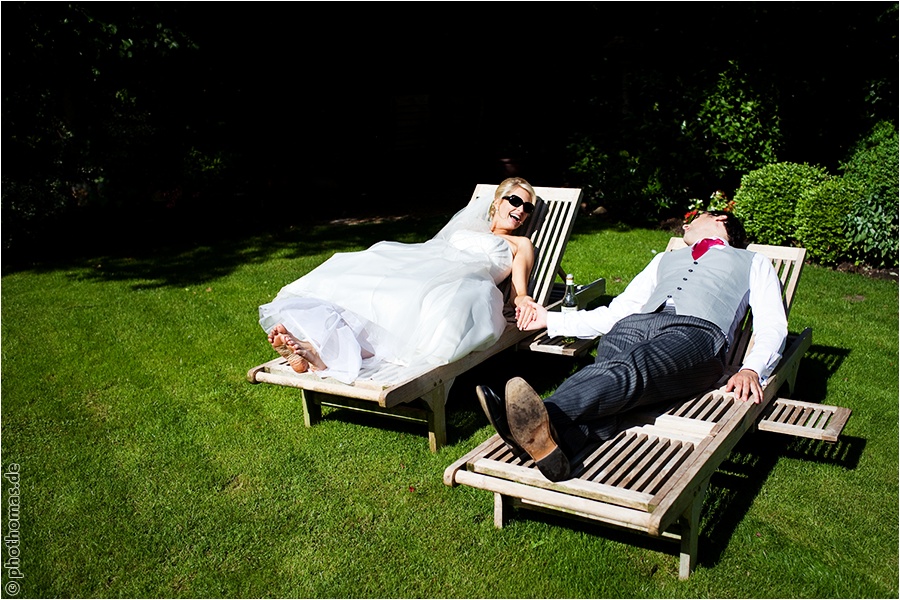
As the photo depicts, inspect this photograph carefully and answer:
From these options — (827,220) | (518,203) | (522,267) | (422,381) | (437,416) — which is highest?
(518,203)

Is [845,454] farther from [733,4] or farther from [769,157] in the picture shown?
[733,4]

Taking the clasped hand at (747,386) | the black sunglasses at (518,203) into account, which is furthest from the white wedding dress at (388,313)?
the clasped hand at (747,386)

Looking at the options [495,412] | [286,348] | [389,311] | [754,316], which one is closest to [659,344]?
[754,316]

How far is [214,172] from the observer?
1120 centimetres

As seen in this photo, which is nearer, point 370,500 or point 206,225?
point 370,500

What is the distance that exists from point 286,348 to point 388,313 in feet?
1.91

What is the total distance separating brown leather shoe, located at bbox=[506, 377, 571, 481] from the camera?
9.43ft

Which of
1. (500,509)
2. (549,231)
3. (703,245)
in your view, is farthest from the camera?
(549,231)

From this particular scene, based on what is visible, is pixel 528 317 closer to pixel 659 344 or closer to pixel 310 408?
pixel 659 344

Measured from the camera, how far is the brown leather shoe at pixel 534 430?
287cm

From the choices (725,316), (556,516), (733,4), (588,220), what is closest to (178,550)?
(556,516)

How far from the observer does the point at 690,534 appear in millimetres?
2986

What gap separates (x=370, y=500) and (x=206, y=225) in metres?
8.39

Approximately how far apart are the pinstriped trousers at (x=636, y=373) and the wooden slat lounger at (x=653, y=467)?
0.09 metres
